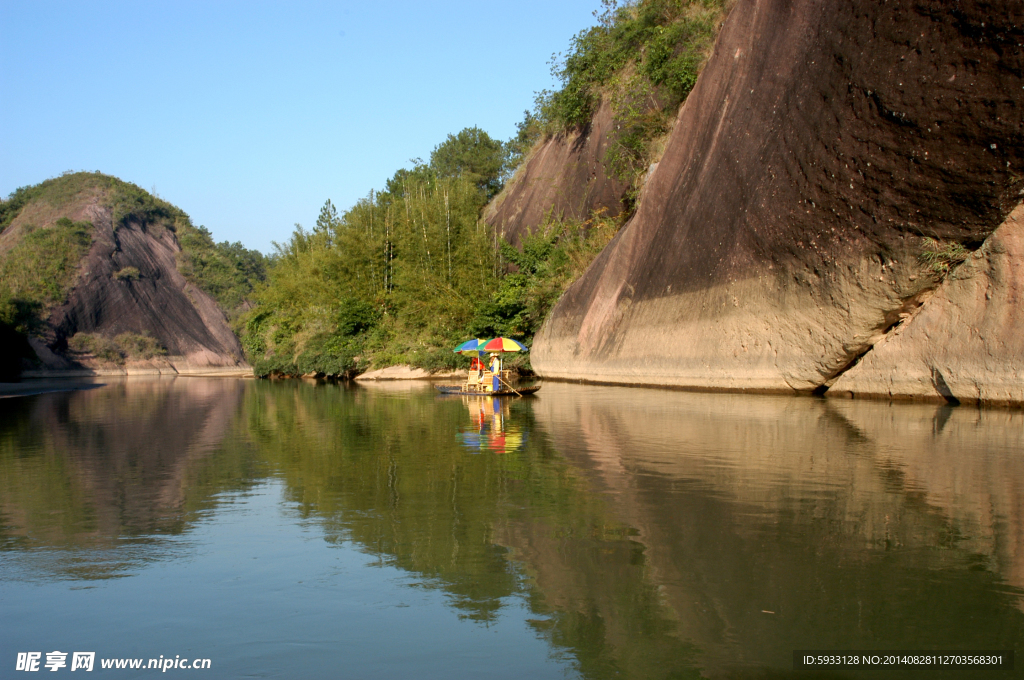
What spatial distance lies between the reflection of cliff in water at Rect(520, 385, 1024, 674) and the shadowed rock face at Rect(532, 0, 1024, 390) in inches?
171

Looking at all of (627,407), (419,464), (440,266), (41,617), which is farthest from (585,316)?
(41,617)

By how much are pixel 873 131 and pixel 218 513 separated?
42.8 ft

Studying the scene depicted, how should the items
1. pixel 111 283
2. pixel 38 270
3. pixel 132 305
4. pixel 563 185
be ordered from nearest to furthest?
1. pixel 563 185
2. pixel 38 270
3. pixel 111 283
4. pixel 132 305

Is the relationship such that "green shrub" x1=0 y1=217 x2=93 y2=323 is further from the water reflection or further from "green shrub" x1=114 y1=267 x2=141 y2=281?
the water reflection

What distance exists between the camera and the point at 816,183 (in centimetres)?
1667

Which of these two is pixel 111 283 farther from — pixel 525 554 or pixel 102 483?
pixel 525 554

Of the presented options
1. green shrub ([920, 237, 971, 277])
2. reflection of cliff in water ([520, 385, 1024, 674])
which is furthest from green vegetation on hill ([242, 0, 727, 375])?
reflection of cliff in water ([520, 385, 1024, 674])

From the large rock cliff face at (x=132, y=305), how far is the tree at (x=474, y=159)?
1018 inches

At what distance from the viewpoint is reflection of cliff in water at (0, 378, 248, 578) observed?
22.5ft

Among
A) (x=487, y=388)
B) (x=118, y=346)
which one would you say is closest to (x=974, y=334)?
(x=487, y=388)

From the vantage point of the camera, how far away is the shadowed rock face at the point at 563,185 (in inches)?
1516

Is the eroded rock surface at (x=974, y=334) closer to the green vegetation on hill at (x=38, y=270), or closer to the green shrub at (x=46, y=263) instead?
the green vegetation on hill at (x=38, y=270)

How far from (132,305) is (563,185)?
2142 inches

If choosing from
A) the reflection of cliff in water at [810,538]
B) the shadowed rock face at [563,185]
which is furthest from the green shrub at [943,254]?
the shadowed rock face at [563,185]
